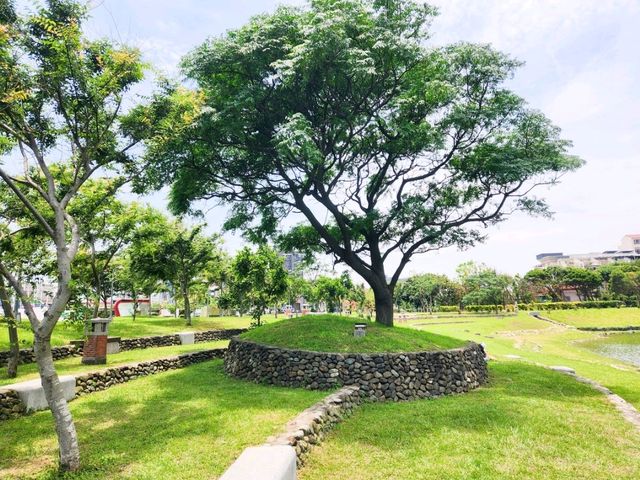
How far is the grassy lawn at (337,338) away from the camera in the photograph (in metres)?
12.3

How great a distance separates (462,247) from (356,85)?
8.64 metres

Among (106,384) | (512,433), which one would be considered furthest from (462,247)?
(106,384)

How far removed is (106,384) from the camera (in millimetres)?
11945

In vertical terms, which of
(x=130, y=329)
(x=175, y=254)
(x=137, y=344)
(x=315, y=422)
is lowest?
(x=315, y=422)

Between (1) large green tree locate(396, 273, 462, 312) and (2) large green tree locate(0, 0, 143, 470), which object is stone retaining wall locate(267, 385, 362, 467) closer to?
(2) large green tree locate(0, 0, 143, 470)

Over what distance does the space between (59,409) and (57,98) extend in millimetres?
5828

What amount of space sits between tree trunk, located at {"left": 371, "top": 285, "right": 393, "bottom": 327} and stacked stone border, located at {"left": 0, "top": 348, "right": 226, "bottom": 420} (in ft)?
25.7

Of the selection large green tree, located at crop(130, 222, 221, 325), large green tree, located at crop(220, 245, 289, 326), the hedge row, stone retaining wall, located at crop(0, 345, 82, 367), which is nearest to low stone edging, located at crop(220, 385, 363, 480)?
stone retaining wall, located at crop(0, 345, 82, 367)

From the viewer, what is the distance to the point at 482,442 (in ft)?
23.8

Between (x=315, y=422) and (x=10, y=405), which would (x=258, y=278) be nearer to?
(x=10, y=405)

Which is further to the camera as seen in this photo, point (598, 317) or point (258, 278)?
point (598, 317)

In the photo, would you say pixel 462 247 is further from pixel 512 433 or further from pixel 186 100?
pixel 186 100

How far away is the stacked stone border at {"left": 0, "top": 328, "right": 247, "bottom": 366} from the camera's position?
1599 centimetres

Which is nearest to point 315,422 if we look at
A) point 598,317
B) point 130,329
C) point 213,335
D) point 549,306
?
point 213,335
